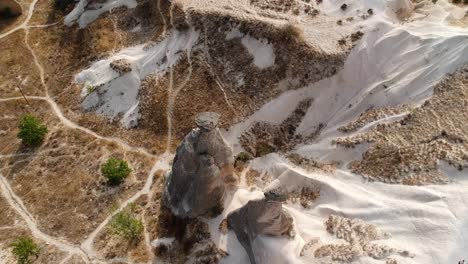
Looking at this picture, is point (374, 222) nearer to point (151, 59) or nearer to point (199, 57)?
point (199, 57)

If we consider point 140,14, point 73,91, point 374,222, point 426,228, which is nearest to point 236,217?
point 374,222

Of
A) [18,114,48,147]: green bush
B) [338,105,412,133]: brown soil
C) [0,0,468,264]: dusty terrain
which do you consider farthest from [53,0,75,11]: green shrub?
[338,105,412,133]: brown soil

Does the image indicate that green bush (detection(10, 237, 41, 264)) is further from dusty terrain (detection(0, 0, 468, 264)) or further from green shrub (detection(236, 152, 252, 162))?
green shrub (detection(236, 152, 252, 162))

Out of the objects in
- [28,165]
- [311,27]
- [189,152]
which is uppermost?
[311,27]

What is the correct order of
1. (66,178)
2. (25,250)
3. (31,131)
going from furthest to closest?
(31,131) → (66,178) → (25,250)

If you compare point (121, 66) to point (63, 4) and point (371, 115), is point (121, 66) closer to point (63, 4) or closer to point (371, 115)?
point (63, 4)

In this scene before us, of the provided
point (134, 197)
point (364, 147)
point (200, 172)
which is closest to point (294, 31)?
point (364, 147)
